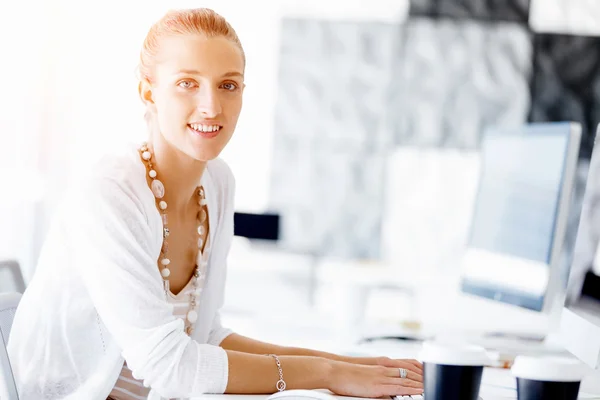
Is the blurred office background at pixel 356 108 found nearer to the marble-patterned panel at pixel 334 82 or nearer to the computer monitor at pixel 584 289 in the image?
the marble-patterned panel at pixel 334 82

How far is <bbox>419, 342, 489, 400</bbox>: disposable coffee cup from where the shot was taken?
1.10 metres

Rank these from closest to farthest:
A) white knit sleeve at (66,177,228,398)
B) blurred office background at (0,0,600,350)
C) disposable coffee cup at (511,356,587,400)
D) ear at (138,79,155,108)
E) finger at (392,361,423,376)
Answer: disposable coffee cup at (511,356,587,400) → white knit sleeve at (66,177,228,398) → finger at (392,361,423,376) → ear at (138,79,155,108) → blurred office background at (0,0,600,350)

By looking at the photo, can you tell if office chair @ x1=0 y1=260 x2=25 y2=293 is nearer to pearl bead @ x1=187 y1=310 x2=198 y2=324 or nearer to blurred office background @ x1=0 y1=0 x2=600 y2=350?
pearl bead @ x1=187 y1=310 x2=198 y2=324

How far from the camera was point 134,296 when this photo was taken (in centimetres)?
139

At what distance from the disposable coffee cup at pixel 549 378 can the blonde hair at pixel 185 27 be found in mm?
835

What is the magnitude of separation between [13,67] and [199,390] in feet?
12.6

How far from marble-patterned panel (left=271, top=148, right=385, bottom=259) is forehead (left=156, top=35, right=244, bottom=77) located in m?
4.03

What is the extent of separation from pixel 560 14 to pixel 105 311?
4.93m

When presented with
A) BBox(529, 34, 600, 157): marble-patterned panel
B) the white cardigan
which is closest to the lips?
the white cardigan

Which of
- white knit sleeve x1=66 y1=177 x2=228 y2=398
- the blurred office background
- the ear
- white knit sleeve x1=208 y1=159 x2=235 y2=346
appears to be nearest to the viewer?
white knit sleeve x1=66 y1=177 x2=228 y2=398

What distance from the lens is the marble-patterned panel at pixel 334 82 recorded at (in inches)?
219

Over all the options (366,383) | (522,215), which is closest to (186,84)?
(366,383)

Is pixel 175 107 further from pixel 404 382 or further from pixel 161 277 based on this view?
pixel 404 382

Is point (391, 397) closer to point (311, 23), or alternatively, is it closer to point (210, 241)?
point (210, 241)
